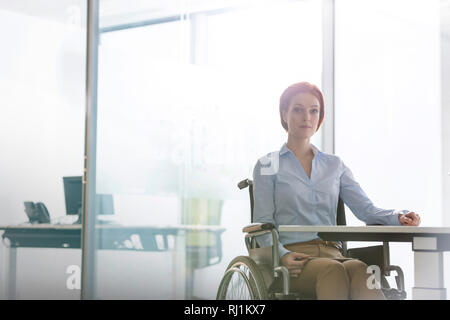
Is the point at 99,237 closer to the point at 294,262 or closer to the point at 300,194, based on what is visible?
the point at 300,194

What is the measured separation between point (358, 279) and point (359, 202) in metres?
0.52

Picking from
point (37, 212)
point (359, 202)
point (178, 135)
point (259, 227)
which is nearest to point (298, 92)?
point (359, 202)

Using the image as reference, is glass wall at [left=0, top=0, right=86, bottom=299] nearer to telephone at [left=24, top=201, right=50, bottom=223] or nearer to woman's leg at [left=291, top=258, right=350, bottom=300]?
telephone at [left=24, top=201, right=50, bottom=223]

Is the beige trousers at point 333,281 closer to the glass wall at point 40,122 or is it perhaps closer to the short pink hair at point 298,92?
the short pink hair at point 298,92

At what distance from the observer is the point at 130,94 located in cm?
343

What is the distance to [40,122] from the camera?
120 inches

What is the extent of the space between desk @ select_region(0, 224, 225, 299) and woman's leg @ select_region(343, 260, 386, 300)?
131cm

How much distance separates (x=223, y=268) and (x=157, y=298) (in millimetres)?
585

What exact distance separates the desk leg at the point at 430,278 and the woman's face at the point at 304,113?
0.90 meters

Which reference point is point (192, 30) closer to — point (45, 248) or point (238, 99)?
point (238, 99)

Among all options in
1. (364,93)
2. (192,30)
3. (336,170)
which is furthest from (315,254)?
(364,93)

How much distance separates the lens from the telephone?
2.95 metres

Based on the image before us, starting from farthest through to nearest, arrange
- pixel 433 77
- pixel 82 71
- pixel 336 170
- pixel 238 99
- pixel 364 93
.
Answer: pixel 364 93 < pixel 433 77 < pixel 238 99 < pixel 82 71 < pixel 336 170

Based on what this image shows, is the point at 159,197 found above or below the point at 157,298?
above
